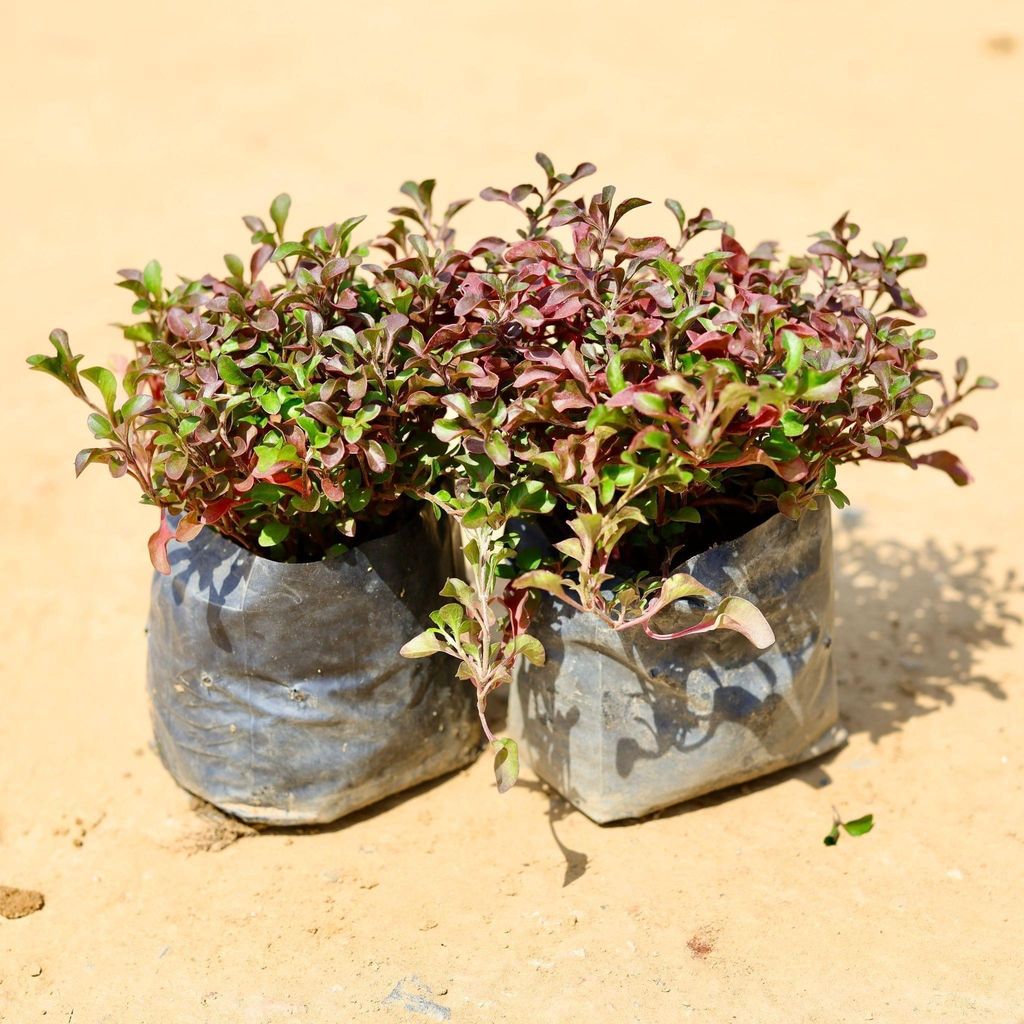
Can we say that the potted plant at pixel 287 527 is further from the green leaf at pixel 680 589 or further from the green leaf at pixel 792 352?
the green leaf at pixel 792 352

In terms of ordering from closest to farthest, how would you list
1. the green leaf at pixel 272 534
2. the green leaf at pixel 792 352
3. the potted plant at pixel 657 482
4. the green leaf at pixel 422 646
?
the green leaf at pixel 792 352 < the potted plant at pixel 657 482 < the green leaf at pixel 422 646 < the green leaf at pixel 272 534

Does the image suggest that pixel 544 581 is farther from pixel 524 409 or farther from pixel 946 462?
pixel 946 462

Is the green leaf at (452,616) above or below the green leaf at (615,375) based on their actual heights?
below

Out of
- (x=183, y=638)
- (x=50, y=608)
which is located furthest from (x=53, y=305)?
(x=183, y=638)

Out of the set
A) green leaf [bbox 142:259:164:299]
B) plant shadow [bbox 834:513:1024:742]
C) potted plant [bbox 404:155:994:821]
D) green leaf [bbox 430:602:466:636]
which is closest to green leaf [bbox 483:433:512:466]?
potted plant [bbox 404:155:994:821]

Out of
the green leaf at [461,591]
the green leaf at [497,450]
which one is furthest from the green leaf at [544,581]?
the green leaf at [497,450]

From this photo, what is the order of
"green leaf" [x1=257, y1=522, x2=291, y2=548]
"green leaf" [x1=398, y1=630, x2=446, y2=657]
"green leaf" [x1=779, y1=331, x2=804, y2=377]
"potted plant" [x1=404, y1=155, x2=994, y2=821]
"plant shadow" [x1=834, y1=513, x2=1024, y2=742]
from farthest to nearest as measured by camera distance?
"plant shadow" [x1=834, y1=513, x2=1024, y2=742]
"green leaf" [x1=257, y1=522, x2=291, y2=548]
"green leaf" [x1=398, y1=630, x2=446, y2=657]
"potted plant" [x1=404, y1=155, x2=994, y2=821]
"green leaf" [x1=779, y1=331, x2=804, y2=377]

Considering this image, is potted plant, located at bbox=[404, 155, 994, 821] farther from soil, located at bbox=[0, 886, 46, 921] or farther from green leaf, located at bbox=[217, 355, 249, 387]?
soil, located at bbox=[0, 886, 46, 921]

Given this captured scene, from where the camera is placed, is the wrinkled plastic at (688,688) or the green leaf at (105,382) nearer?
the green leaf at (105,382)
